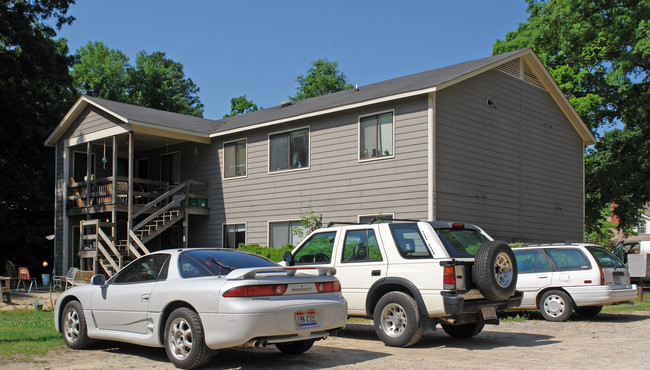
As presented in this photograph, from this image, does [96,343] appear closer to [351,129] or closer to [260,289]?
[260,289]

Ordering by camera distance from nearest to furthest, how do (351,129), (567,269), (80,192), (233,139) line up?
(567,269) → (351,129) → (233,139) → (80,192)

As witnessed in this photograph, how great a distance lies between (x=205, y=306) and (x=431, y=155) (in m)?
10.7

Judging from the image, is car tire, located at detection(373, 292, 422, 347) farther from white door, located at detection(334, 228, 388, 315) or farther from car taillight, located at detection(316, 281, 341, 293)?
car taillight, located at detection(316, 281, 341, 293)

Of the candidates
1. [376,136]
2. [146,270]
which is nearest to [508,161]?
[376,136]

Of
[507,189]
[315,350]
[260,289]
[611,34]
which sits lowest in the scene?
[315,350]

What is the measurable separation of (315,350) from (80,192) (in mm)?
18231

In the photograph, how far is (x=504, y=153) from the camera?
770 inches

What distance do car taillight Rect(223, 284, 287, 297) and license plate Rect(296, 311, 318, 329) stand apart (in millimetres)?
333

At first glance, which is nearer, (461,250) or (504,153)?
(461,250)

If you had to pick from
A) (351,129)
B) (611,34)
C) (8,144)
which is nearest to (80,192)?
(8,144)

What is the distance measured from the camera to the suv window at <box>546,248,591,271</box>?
12.4 meters

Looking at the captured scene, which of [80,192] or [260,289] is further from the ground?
[80,192]

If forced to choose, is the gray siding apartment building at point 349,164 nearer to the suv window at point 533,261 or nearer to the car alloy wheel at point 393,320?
the suv window at point 533,261

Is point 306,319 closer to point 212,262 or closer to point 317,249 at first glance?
point 212,262
